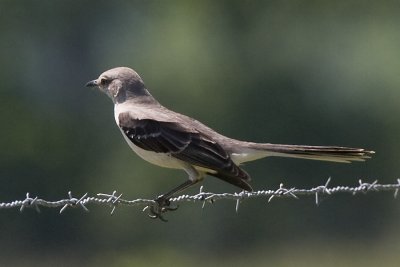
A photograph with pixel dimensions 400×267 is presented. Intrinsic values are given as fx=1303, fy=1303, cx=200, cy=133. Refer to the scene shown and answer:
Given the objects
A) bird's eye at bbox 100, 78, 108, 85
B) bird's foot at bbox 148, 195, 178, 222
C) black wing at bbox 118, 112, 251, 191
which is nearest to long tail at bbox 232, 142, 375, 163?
black wing at bbox 118, 112, 251, 191

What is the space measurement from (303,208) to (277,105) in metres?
4.00

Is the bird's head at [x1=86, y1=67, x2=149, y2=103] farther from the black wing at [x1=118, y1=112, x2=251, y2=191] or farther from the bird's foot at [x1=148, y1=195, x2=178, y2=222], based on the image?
the bird's foot at [x1=148, y1=195, x2=178, y2=222]

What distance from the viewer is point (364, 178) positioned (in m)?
29.7

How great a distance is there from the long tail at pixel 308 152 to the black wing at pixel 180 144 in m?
0.20

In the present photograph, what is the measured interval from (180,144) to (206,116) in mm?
20875

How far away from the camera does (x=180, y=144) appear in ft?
34.2

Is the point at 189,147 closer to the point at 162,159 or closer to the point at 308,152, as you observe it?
the point at 162,159

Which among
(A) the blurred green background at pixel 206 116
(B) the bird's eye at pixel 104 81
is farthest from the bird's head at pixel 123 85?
(A) the blurred green background at pixel 206 116

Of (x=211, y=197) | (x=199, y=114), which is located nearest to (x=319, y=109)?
(x=199, y=114)

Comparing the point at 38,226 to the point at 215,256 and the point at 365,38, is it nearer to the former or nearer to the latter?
the point at 215,256

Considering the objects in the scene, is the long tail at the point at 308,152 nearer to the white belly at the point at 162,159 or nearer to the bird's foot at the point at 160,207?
the white belly at the point at 162,159

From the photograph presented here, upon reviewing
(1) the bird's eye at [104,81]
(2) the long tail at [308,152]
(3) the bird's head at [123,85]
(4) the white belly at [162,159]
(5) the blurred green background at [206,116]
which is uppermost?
(5) the blurred green background at [206,116]

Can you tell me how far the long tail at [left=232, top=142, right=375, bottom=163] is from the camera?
9.35 metres

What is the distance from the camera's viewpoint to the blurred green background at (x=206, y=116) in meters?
26.6
